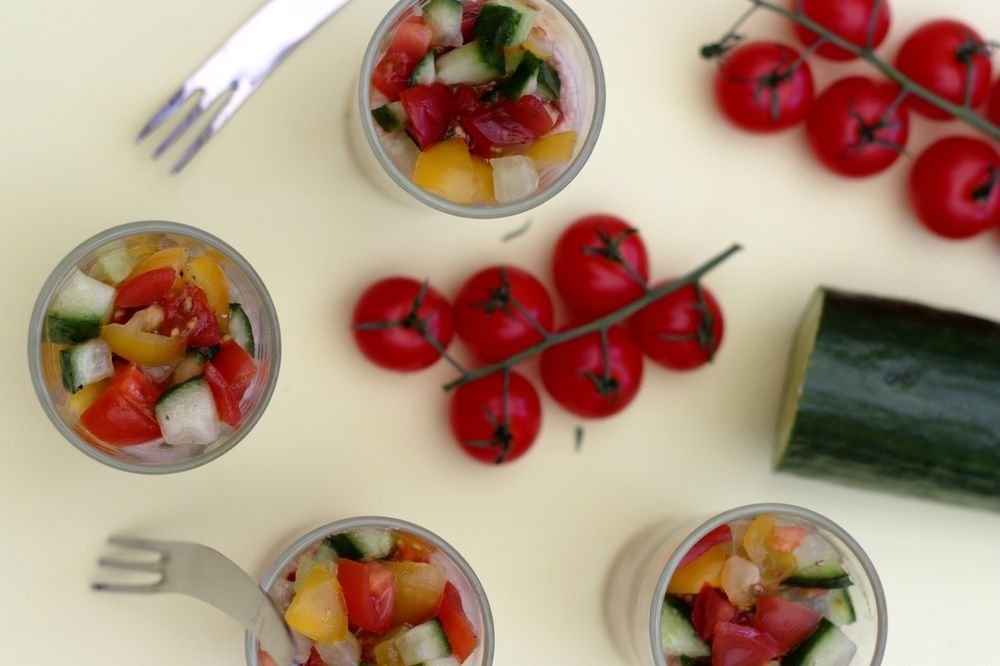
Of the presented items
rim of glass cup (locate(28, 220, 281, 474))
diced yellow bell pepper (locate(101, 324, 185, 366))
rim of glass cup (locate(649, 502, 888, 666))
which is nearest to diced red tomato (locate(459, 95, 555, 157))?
rim of glass cup (locate(28, 220, 281, 474))

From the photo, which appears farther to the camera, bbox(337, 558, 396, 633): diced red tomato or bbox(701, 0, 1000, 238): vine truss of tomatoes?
bbox(701, 0, 1000, 238): vine truss of tomatoes

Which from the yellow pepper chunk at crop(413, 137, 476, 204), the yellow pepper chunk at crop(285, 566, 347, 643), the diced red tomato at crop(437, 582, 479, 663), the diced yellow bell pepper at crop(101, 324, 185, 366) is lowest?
the yellow pepper chunk at crop(285, 566, 347, 643)

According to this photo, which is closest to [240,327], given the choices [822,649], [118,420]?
[118,420]

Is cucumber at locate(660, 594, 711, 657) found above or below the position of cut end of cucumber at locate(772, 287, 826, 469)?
below

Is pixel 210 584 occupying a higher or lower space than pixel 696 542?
lower

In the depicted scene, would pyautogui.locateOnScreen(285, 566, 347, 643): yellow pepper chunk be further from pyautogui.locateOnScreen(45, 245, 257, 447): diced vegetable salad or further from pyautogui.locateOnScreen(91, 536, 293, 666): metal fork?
pyautogui.locateOnScreen(45, 245, 257, 447): diced vegetable salad

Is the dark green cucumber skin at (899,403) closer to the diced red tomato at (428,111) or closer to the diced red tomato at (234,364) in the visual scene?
the diced red tomato at (428,111)

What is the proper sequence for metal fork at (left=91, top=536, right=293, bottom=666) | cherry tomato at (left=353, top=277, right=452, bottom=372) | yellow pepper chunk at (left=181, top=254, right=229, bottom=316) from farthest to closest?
cherry tomato at (left=353, top=277, right=452, bottom=372)
yellow pepper chunk at (left=181, top=254, right=229, bottom=316)
metal fork at (left=91, top=536, right=293, bottom=666)

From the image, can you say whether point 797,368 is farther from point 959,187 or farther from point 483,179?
point 483,179
